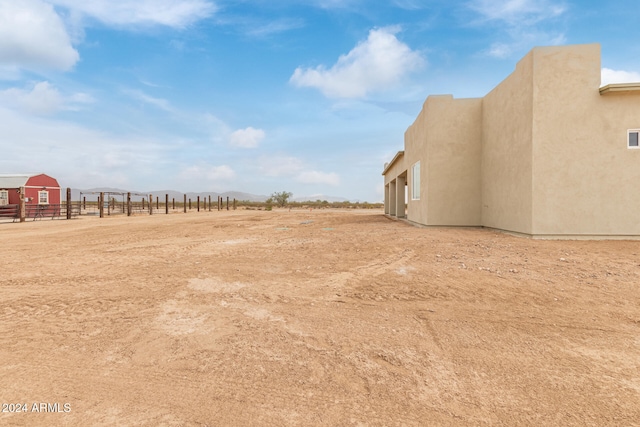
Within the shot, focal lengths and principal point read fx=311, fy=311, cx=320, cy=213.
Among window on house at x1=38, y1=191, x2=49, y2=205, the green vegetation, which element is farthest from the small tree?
window on house at x1=38, y1=191, x2=49, y2=205

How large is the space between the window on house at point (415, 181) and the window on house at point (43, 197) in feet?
99.0

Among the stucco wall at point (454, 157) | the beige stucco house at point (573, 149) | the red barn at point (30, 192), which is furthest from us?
the red barn at point (30, 192)

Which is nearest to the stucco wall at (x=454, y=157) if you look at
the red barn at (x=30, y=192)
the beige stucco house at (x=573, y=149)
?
the beige stucco house at (x=573, y=149)

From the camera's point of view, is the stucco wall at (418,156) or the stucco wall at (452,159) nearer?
the stucco wall at (452,159)

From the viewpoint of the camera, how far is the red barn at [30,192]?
993 inches

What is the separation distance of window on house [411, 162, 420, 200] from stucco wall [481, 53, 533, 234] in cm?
312

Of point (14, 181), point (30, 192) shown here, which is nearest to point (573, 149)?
point (30, 192)

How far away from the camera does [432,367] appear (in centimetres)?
289

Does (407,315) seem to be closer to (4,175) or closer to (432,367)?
(432,367)

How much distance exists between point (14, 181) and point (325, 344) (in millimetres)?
34490

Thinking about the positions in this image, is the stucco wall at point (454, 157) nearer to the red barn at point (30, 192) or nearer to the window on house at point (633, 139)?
the window on house at point (633, 139)

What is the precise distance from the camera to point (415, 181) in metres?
16.1

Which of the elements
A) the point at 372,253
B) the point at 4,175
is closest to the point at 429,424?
the point at 372,253

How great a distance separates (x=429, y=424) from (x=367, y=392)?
516 millimetres
